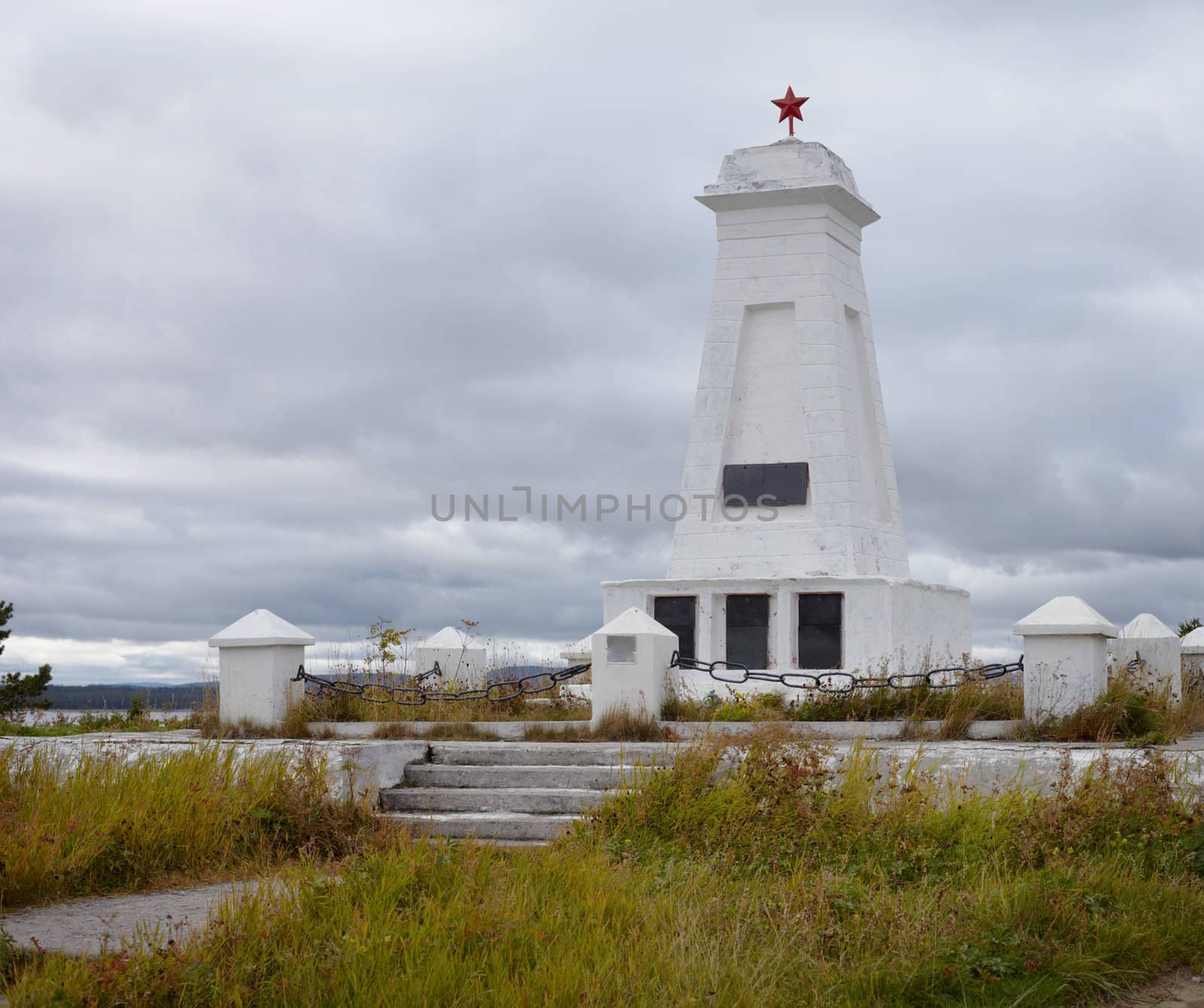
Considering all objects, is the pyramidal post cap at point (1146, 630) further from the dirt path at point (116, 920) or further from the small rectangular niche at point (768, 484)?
the dirt path at point (116, 920)

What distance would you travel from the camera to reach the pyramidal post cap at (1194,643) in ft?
63.0

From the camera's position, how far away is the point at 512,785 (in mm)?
10531

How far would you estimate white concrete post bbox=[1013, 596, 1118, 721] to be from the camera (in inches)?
468

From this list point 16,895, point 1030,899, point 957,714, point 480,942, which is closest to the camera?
point 480,942

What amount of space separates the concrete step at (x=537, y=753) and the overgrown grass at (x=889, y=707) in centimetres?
203

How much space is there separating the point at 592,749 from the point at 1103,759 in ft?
13.4

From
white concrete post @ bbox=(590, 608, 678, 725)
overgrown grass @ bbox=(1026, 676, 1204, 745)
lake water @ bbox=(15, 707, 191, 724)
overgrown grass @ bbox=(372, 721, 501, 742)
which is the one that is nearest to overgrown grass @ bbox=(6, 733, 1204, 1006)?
overgrown grass @ bbox=(1026, 676, 1204, 745)

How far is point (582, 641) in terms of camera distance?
69.8ft

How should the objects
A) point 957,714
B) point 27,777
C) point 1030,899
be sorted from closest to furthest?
point 1030,899, point 27,777, point 957,714

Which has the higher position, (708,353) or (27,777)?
(708,353)

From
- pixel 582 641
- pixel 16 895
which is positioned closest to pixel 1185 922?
pixel 16 895

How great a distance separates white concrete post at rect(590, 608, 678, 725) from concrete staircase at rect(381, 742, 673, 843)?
1123 millimetres

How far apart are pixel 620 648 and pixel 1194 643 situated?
10823mm

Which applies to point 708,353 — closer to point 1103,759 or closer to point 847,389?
point 847,389
